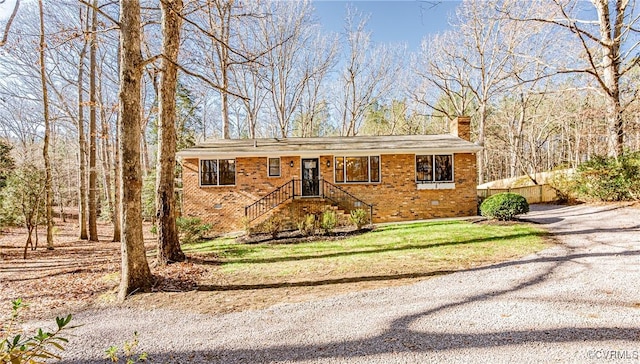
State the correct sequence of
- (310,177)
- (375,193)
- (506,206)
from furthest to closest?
(310,177), (375,193), (506,206)

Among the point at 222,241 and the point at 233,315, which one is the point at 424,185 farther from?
the point at 233,315

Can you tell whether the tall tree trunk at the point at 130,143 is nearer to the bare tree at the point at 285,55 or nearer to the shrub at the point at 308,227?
the shrub at the point at 308,227

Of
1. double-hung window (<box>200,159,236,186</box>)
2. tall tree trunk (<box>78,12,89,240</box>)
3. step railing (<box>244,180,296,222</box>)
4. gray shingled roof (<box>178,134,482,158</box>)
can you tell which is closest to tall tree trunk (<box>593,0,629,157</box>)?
gray shingled roof (<box>178,134,482,158</box>)

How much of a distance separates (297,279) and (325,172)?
8.54 meters

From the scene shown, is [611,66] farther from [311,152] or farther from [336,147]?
[311,152]

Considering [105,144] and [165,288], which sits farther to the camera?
[105,144]

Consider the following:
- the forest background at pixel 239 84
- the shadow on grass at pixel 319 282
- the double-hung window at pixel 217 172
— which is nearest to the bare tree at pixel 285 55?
the forest background at pixel 239 84

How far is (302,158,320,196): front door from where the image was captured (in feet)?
47.6

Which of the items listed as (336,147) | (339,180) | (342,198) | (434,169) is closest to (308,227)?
(342,198)

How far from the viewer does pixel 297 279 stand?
6148 millimetres

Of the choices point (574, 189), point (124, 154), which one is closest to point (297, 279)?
point (124, 154)

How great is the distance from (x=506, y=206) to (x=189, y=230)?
36.3 ft

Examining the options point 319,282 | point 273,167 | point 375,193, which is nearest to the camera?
point 319,282

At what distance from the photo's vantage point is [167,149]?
7.50m
